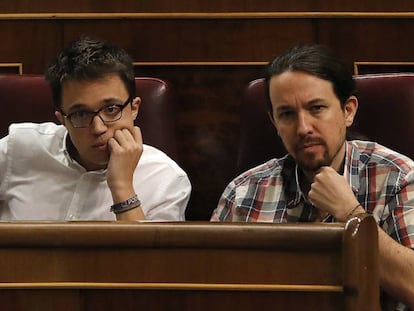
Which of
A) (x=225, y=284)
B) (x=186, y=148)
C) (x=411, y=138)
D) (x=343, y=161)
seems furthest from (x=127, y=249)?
(x=186, y=148)

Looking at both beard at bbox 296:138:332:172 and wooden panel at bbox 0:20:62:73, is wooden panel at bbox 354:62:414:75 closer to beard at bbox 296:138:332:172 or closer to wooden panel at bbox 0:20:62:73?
beard at bbox 296:138:332:172

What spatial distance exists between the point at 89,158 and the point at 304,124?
34cm

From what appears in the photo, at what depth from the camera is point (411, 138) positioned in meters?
1.30

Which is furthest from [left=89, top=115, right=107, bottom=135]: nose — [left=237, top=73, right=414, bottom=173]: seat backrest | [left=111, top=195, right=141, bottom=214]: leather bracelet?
[left=237, top=73, right=414, bottom=173]: seat backrest

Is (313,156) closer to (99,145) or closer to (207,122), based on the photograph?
(99,145)

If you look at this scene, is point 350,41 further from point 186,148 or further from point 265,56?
point 186,148

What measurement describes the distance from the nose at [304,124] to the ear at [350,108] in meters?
0.08

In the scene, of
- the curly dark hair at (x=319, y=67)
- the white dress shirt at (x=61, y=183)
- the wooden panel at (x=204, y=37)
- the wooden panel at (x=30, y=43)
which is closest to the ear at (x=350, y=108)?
the curly dark hair at (x=319, y=67)

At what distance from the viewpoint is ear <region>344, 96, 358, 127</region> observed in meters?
A: 1.25

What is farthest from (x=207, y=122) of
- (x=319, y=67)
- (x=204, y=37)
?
(x=319, y=67)

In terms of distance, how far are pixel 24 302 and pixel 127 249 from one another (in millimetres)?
111

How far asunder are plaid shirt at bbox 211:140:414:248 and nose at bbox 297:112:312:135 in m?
0.07

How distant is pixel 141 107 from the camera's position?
1416 mm

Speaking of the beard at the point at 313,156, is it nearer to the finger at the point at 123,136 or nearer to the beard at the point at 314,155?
the beard at the point at 314,155
